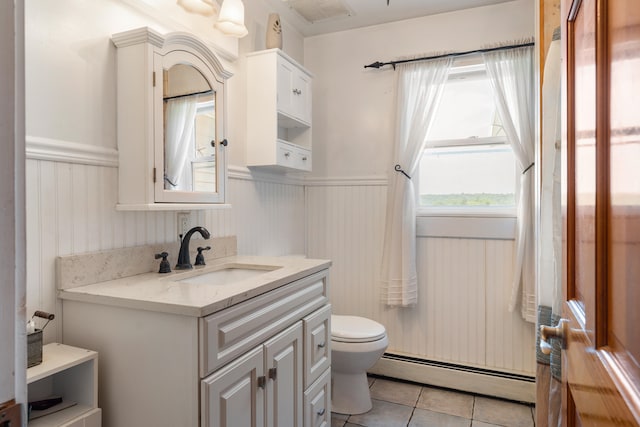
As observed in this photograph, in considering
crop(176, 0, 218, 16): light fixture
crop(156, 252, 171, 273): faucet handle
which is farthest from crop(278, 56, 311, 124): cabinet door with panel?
crop(156, 252, 171, 273): faucet handle

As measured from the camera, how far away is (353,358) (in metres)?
2.14

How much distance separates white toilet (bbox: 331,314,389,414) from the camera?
7.03ft

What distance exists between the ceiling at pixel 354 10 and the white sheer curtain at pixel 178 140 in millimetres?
1204

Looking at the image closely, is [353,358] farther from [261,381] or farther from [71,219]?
[71,219]

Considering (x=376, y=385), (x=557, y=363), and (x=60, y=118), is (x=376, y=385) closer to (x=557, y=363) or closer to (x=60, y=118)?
(x=557, y=363)

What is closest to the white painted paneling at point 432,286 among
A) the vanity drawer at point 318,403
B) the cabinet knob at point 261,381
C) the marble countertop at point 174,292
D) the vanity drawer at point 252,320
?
the vanity drawer at point 318,403

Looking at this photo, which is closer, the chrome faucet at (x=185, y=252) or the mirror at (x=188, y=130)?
the mirror at (x=188, y=130)

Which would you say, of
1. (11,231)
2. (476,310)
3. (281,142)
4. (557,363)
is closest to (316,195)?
(281,142)

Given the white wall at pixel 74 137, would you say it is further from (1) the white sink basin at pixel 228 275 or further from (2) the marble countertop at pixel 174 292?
(1) the white sink basin at pixel 228 275

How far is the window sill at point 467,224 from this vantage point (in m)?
2.43

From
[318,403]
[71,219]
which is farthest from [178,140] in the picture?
[318,403]

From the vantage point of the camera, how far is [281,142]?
90.8 inches

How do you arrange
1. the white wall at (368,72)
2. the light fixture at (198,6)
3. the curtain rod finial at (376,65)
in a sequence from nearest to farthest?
the light fixture at (198,6) < the white wall at (368,72) < the curtain rod finial at (376,65)

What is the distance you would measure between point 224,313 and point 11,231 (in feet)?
2.75
